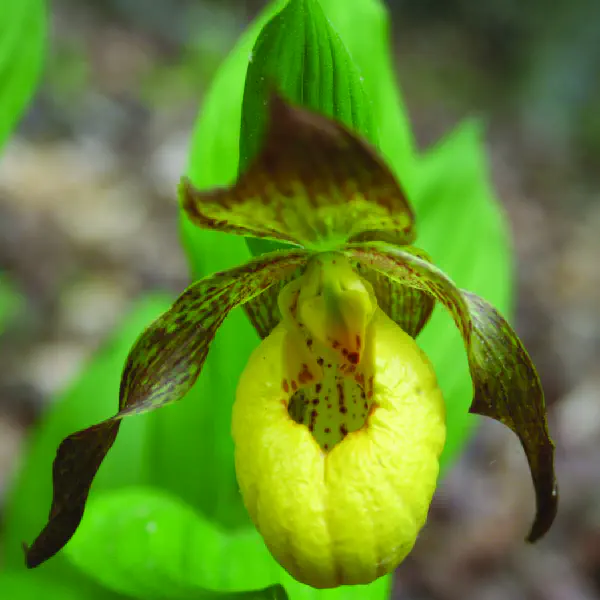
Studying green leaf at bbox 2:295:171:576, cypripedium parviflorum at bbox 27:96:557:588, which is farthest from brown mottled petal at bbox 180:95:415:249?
green leaf at bbox 2:295:171:576

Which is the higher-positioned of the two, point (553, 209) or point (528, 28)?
point (528, 28)

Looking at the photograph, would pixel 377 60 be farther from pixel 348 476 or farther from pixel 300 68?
pixel 348 476

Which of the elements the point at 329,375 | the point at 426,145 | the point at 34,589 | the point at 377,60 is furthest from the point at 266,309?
the point at 426,145

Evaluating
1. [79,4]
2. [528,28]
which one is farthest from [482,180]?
[79,4]

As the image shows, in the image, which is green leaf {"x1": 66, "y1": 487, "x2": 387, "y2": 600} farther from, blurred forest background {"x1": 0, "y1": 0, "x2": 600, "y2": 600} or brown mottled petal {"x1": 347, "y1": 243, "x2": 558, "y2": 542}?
blurred forest background {"x1": 0, "y1": 0, "x2": 600, "y2": 600}

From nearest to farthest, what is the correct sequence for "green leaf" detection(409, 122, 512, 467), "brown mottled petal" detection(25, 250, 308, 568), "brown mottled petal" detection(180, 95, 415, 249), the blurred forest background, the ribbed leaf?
1. "brown mottled petal" detection(180, 95, 415, 249)
2. "brown mottled petal" detection(25, 250, 308, 568)
3. the ribbed leaf
4. "green leaf" detection(409, 122, 512, 467)
5. the blurred forest background

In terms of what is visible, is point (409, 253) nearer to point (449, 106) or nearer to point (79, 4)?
point (449, 106)
